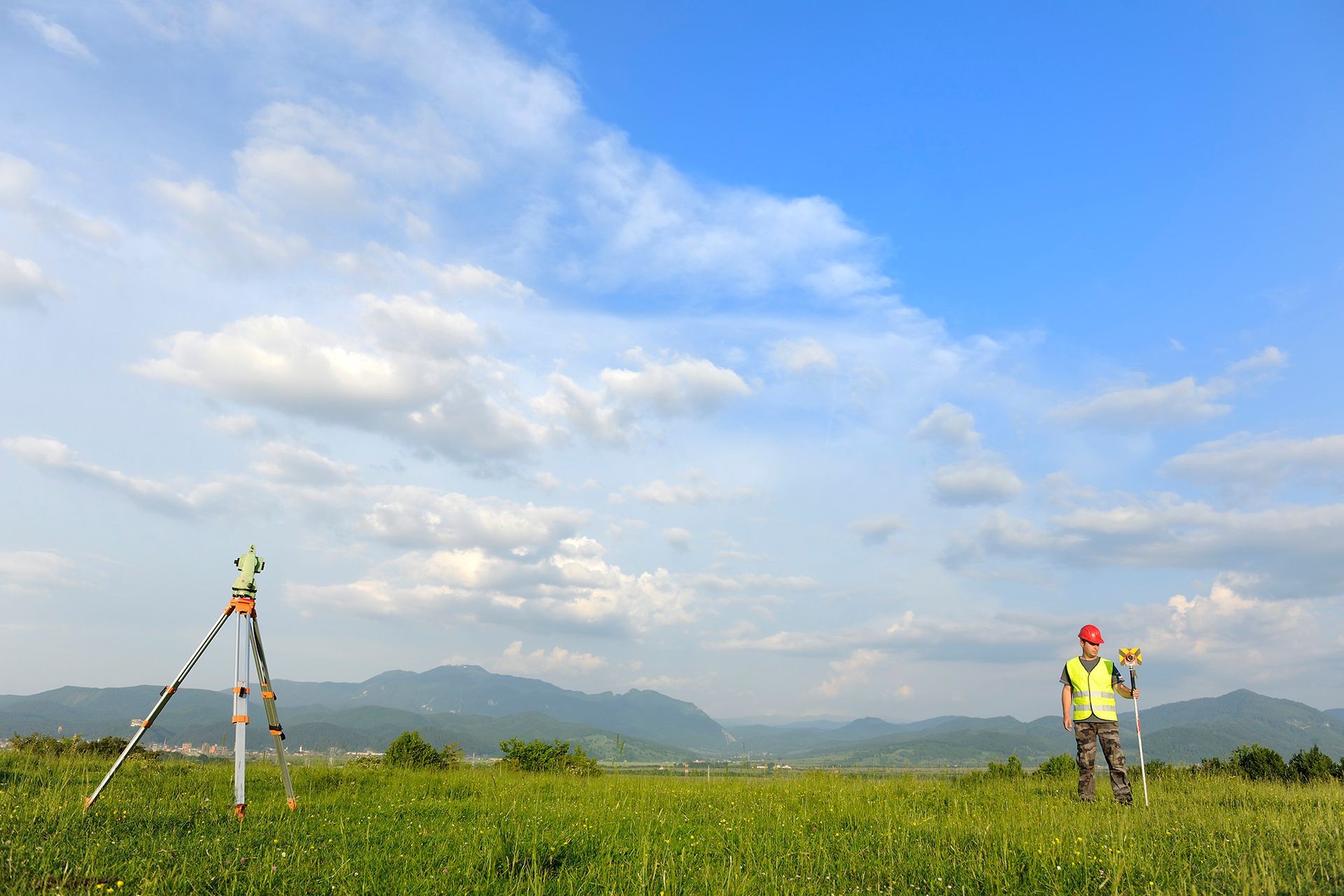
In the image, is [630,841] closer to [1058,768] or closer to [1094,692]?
[1094,692]

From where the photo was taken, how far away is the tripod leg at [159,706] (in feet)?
29.8

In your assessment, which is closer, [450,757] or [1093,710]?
[1093,710]

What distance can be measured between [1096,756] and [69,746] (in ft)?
77.4

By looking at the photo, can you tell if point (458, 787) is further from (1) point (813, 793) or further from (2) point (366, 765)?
(1) point (813, 793)

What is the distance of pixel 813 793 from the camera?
14508mm

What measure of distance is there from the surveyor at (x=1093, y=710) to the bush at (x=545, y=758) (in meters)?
12.6

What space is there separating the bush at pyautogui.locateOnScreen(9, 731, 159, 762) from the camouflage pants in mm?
19813

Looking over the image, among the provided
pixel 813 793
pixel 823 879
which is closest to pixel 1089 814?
pixel 813 793

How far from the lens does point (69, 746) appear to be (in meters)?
17.7

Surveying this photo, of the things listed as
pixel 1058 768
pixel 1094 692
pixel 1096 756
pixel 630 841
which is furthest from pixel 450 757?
pixel 1058 768

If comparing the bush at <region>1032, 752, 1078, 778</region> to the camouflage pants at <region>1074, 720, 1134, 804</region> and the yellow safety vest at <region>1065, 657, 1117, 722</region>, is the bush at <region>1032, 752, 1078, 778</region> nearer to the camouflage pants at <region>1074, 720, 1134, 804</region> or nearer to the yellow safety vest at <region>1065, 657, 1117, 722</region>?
the camouflage pants at <region>1074, 720, 1134, 804</region>

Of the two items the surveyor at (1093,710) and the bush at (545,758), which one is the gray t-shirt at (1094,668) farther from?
the bush at (545,758)

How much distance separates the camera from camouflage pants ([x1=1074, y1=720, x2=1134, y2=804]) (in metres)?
14.2

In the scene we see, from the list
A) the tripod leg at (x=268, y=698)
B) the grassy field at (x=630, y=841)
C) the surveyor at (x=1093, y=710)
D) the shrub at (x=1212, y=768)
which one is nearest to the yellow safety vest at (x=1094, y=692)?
the surveyor at (x=1093, y=710)
